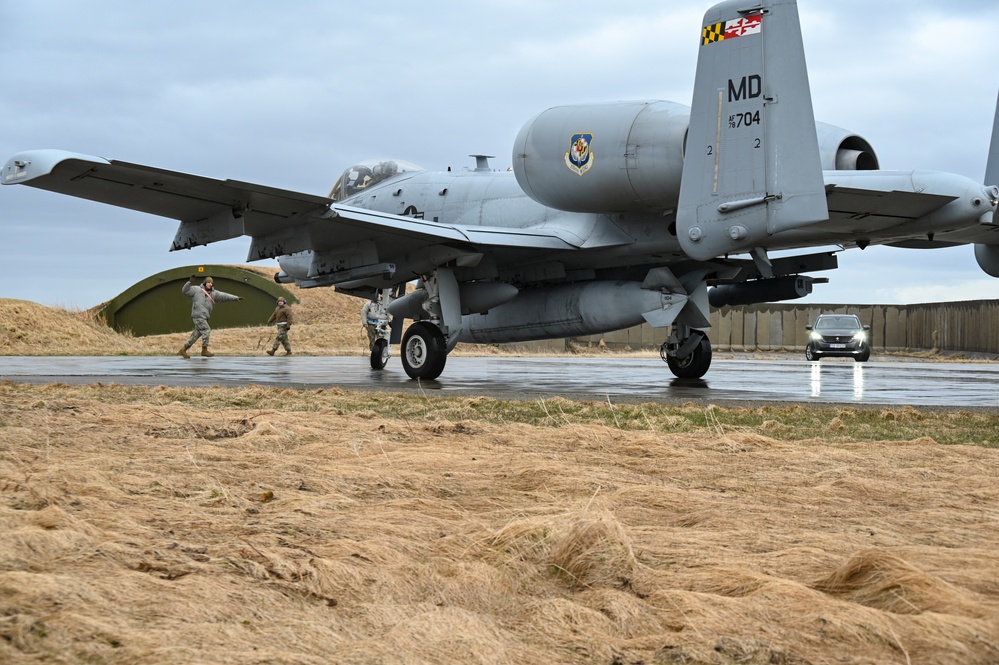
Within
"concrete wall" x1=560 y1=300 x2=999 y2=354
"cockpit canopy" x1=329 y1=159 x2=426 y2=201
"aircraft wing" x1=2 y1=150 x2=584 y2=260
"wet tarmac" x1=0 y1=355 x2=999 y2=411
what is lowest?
"wet tarmac" x1=0 y1=355 x2=999 y2=411

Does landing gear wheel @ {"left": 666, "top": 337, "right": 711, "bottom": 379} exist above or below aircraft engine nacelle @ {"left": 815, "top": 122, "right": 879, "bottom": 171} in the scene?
below

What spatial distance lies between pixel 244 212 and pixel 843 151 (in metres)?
7.55

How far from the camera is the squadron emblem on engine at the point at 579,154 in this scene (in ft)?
39.3

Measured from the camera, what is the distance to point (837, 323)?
31016 mm

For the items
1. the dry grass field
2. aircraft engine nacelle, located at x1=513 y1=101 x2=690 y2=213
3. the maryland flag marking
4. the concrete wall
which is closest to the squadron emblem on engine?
aircraft engine nacelle, located at x1=513 y1=101 x2=690 y2=213

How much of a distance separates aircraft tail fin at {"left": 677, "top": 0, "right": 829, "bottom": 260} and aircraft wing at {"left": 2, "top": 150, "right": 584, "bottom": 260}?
3.05 meters

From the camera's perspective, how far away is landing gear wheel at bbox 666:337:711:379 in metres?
14.6

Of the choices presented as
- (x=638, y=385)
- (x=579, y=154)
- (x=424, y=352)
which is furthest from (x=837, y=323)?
(x=579, y=154)

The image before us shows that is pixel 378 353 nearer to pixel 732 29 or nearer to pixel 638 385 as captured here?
pixel 638 385

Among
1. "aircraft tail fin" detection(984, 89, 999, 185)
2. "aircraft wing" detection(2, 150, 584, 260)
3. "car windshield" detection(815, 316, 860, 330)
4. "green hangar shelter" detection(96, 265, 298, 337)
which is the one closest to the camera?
"aircraft wing" detection(2, 150, 584, 260)

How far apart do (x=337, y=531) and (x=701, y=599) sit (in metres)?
1.29

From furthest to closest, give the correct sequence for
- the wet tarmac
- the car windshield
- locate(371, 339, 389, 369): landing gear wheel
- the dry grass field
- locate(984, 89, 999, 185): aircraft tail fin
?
the car windshield < locate(371, 339, 389, 369): landing gear wheel < locate(984, 89, 999, 185): aircraft tail fin < the wet tarmac < the dry grass field

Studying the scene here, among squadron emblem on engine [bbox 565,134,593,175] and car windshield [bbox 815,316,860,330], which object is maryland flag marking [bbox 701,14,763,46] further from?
car windshield [bbox 815,316,860,330]

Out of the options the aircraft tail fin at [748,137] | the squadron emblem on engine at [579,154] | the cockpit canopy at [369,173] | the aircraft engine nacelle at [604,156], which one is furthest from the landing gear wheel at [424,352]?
the aircraft tail fin at [748,137]
